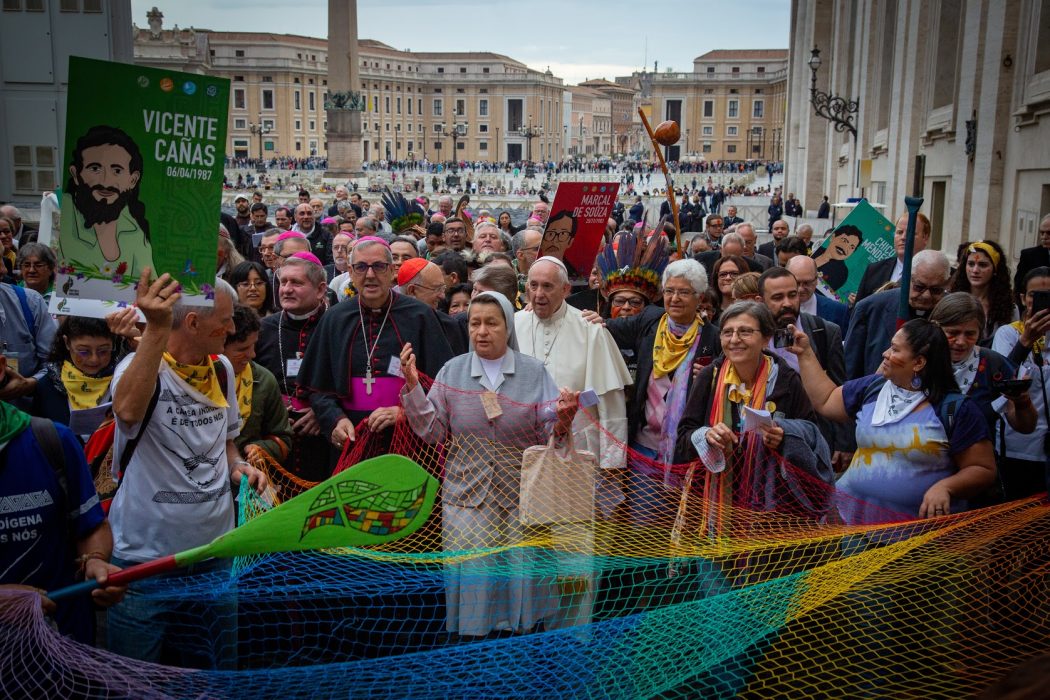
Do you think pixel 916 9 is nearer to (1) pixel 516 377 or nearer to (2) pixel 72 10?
(2) pixel 72 10

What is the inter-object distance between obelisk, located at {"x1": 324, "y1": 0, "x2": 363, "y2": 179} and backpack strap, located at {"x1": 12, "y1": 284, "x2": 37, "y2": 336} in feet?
159

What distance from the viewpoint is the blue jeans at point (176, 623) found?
3.67 meters

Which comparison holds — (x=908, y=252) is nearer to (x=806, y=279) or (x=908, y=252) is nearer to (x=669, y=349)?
(x=669, y=349)

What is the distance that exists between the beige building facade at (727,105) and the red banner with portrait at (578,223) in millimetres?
117135

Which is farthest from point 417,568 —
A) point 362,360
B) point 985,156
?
point 985,156

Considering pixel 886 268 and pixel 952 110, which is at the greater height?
pixel 952 110

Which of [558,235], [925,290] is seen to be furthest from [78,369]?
[925,290]

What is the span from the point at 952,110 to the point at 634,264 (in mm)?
11478

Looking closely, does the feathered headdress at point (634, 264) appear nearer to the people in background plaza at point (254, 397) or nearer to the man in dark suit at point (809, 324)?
the man in dark suit at point (809, 324)

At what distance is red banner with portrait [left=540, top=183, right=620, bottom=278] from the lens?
7797 millimetres

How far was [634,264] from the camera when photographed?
694cm

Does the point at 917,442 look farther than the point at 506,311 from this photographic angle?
No

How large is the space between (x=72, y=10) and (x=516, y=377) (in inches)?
539

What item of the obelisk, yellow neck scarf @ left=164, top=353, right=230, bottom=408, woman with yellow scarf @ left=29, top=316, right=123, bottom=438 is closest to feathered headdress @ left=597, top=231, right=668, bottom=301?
woman with yellow scarf @ left=29, top=316, right=123, bottom=438
